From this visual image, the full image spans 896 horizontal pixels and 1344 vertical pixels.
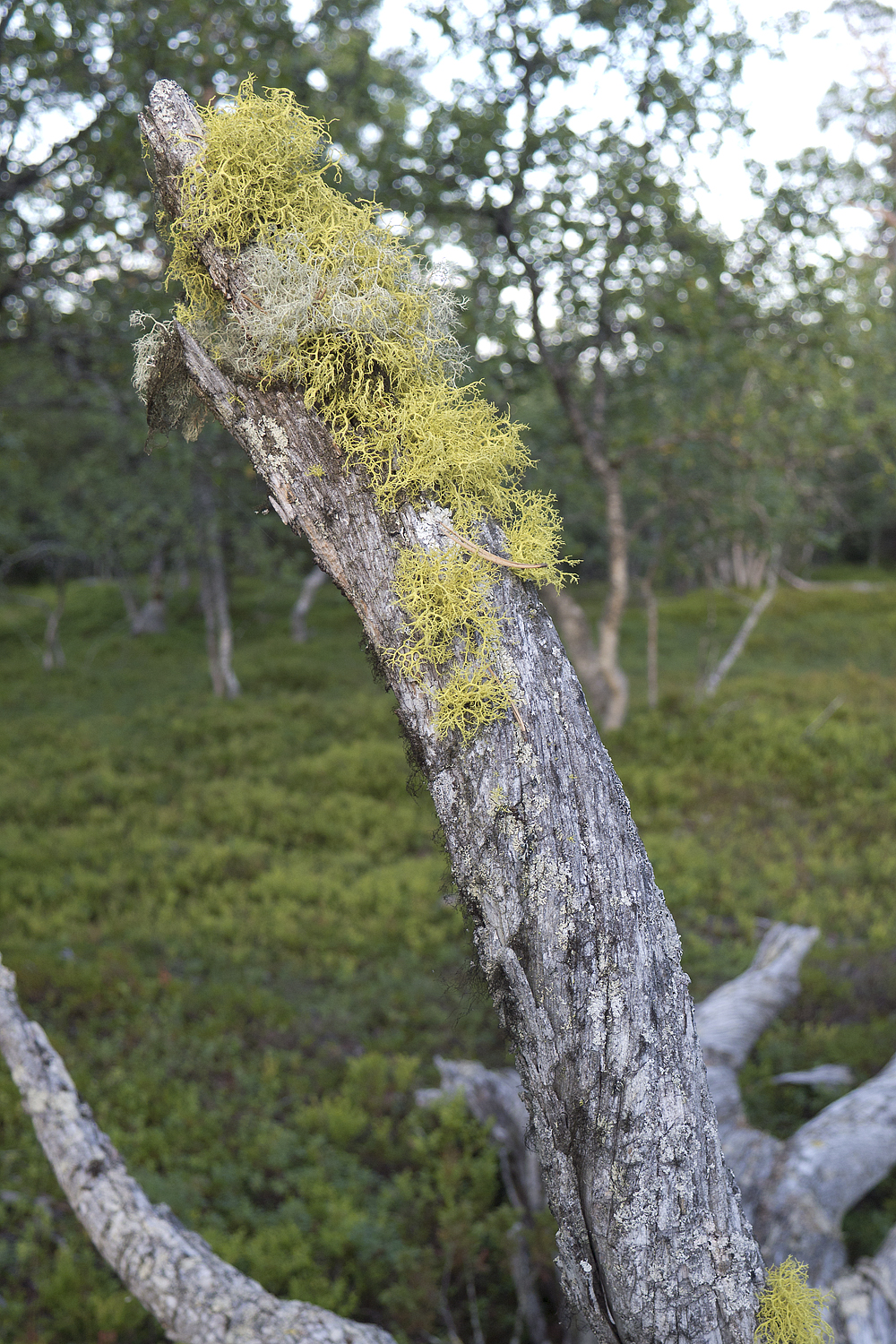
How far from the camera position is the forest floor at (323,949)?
4090 millimetres

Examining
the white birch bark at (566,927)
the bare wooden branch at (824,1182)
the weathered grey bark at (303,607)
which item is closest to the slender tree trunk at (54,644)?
the weathered grey bark at (303,607)

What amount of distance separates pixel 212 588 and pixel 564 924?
1536 centimetres

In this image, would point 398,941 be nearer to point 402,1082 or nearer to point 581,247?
point 402,1082

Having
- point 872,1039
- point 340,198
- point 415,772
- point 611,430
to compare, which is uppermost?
point 611,430

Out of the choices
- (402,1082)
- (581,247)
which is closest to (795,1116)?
(402,1082)

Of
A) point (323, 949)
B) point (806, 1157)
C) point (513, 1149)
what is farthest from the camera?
point (323, 949)

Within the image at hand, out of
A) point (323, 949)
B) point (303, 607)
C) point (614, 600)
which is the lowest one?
point (323, 949)

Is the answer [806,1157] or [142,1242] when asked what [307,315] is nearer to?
[142,1242]

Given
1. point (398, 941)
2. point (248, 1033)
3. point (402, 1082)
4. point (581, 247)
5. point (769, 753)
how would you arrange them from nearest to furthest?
point (402, 1082), point (248, 1033), point (398, 941), point (581, 247), point (769, 753)

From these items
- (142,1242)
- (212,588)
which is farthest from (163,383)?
(212,588)

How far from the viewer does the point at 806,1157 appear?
3.71 metres

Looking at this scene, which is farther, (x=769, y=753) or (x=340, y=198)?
(x=769, y=753)

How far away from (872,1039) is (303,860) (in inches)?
222

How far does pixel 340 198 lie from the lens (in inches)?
72.2
